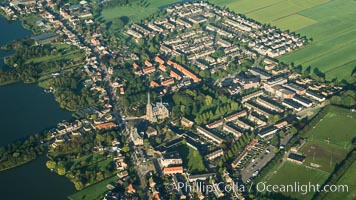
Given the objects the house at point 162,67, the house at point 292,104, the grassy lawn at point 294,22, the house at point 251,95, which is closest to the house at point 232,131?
the house at point 251,95

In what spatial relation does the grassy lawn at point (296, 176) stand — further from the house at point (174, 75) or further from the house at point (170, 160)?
the house at point (174, 75)

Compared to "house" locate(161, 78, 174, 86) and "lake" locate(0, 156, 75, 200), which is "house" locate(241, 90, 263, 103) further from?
"lake" locate(0, 156, 75, 200)

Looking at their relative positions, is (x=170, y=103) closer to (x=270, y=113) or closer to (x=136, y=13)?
(x=270, y=113)

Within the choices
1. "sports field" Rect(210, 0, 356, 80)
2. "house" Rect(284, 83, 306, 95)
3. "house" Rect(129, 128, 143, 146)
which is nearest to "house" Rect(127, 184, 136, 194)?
"house" Rect(129, 128, 143, 146)

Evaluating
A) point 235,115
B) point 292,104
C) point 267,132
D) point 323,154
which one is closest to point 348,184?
point 323,154

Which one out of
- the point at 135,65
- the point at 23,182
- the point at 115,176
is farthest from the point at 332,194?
the point at 135,65

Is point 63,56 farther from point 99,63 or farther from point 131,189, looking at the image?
point 131,189
